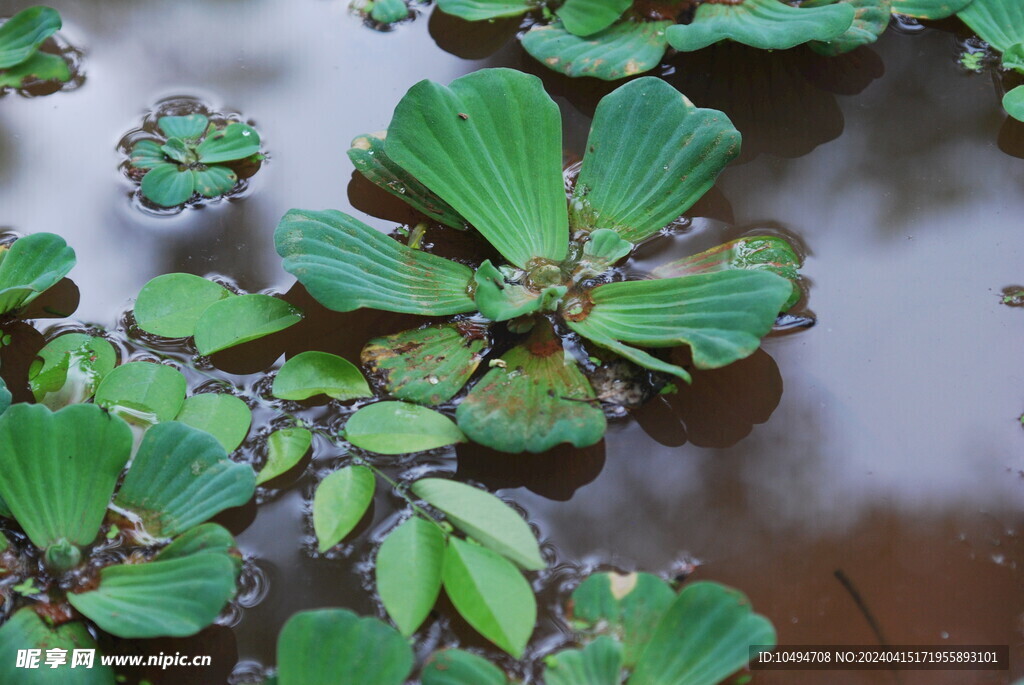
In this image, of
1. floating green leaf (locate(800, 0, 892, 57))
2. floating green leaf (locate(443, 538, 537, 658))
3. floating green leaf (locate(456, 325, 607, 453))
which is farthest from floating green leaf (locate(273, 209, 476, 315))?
floating green leaf (locate(800, 0, 892, 57))

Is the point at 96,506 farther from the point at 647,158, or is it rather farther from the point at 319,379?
the point at 647,158

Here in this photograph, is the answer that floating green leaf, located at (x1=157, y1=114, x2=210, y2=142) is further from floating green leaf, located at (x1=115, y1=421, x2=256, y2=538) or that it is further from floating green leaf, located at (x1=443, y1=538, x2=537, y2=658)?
floating green leaf, located at (x1=443, y1=538, x2=537, y2=658)

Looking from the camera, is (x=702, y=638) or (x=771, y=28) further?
(x=771, y=28)

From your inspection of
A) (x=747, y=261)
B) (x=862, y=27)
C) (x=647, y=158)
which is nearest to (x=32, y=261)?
(x=647, y=158)

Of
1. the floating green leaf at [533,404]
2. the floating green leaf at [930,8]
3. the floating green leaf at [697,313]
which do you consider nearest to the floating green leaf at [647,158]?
the floating green leaf at [697,313]

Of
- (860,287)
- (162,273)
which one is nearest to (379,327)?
(162,273)
